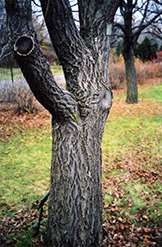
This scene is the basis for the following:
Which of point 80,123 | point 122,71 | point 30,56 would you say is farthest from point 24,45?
point 122,71

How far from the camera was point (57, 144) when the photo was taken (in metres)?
2.33

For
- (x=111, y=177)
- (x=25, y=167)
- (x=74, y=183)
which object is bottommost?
(x=111, y=177)

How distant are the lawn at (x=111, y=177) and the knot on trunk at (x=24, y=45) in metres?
2.34

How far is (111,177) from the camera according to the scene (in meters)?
4.30

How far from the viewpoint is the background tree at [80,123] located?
218 cm

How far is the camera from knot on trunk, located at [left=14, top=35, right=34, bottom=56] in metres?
1.62

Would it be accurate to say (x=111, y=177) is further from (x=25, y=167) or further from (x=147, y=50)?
(x=147, y=50)

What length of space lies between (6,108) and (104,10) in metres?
7.50

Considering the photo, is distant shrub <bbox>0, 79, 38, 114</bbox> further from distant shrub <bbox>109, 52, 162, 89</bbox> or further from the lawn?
distant shrub <bbox>109, 52, 162, 89</bbox>

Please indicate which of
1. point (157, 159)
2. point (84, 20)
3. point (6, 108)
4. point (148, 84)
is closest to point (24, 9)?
point (84, 20)

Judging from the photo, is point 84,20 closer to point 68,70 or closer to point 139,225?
point 68,70

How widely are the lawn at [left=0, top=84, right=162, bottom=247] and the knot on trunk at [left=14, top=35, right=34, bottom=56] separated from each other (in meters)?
2.34

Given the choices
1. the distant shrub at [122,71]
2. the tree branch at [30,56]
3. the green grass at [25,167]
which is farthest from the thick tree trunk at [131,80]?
the tree branch at [30,56]

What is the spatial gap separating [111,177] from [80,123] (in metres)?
2.41
